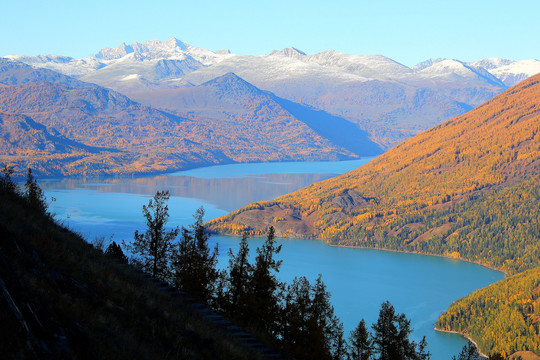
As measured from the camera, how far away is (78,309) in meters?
17.4

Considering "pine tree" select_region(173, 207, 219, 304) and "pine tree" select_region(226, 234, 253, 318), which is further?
"pine tree" select_region(226, 234, 253, 318)

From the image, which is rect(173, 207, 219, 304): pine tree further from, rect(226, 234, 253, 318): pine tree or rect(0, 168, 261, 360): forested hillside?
rect(0, 168, 261, 360): forested hillside

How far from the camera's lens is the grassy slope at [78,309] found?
14.5m

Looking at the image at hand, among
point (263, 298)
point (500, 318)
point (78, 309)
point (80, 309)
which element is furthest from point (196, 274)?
point (500, 318)

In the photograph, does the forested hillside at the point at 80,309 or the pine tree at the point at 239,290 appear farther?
the pine tree at the point at 239,290

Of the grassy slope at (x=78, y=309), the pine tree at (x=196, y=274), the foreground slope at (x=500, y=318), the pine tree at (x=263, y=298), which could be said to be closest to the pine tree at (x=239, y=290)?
the pine tree at (x=263, y=298)

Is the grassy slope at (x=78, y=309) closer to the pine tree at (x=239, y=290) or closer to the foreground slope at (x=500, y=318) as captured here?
the pine tree at (x=239, y=290)

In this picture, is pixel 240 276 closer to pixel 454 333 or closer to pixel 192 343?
pixel 192 343

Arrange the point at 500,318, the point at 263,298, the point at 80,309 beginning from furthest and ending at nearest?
1. the point at 500,318
2. the point at 263,298
3. the point at 80,309

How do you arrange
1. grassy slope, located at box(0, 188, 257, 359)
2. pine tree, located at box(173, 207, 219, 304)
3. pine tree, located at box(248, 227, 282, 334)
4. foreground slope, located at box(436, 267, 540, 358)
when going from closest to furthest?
grassy slope, located at box(0, 188, 257, 359) → pine tree, located at box(173, 207, 219, 304) → pine tree, located at box(248, 227, 282, 334) → foreground slope, located at box(436, 267, 540, 358)

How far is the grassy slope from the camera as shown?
47.6ft

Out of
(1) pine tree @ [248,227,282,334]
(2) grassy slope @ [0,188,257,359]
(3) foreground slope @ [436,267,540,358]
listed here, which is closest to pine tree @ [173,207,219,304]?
(1) pine tree @ [248,227,282,334]

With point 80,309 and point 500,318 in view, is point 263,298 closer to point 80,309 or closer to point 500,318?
point 80,309

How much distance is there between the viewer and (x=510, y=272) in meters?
193
